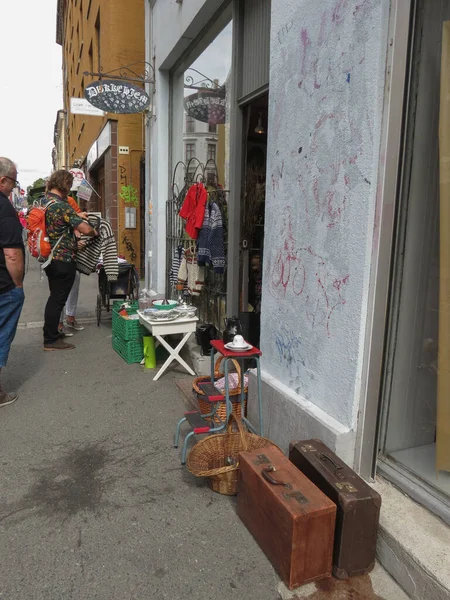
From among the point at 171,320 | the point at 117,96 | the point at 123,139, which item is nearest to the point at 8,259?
the point at 171,320

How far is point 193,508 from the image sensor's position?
8.74 feet

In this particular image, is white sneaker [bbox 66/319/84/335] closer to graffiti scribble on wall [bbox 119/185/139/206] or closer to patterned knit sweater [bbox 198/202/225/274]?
patterned knit sweater [bbox 198/202/225/274]

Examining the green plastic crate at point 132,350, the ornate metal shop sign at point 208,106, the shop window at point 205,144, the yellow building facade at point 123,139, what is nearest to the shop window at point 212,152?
the shop window at point 205,144

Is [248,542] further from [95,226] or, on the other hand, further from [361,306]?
[95,226]

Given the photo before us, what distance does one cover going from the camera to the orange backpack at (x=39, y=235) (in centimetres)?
546

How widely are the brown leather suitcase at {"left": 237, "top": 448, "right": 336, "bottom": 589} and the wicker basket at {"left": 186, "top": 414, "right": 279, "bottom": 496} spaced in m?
0.37

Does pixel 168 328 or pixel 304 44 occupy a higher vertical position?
pixel 304 44

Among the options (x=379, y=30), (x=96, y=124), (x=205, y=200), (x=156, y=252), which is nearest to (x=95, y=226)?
(x=156, y=252)

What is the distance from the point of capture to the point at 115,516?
8.48 ft

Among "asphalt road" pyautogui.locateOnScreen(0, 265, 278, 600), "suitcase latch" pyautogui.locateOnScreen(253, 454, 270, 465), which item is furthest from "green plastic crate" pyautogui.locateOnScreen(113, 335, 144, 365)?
"suitcase latch" pyautogui.locateOnScreen(253, 454, 270, 465)

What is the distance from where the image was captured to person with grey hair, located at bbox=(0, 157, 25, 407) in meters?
3.77

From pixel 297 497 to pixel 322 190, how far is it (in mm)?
1717

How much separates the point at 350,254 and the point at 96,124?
13.1m

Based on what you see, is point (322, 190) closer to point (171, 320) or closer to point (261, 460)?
point (261, 460)
